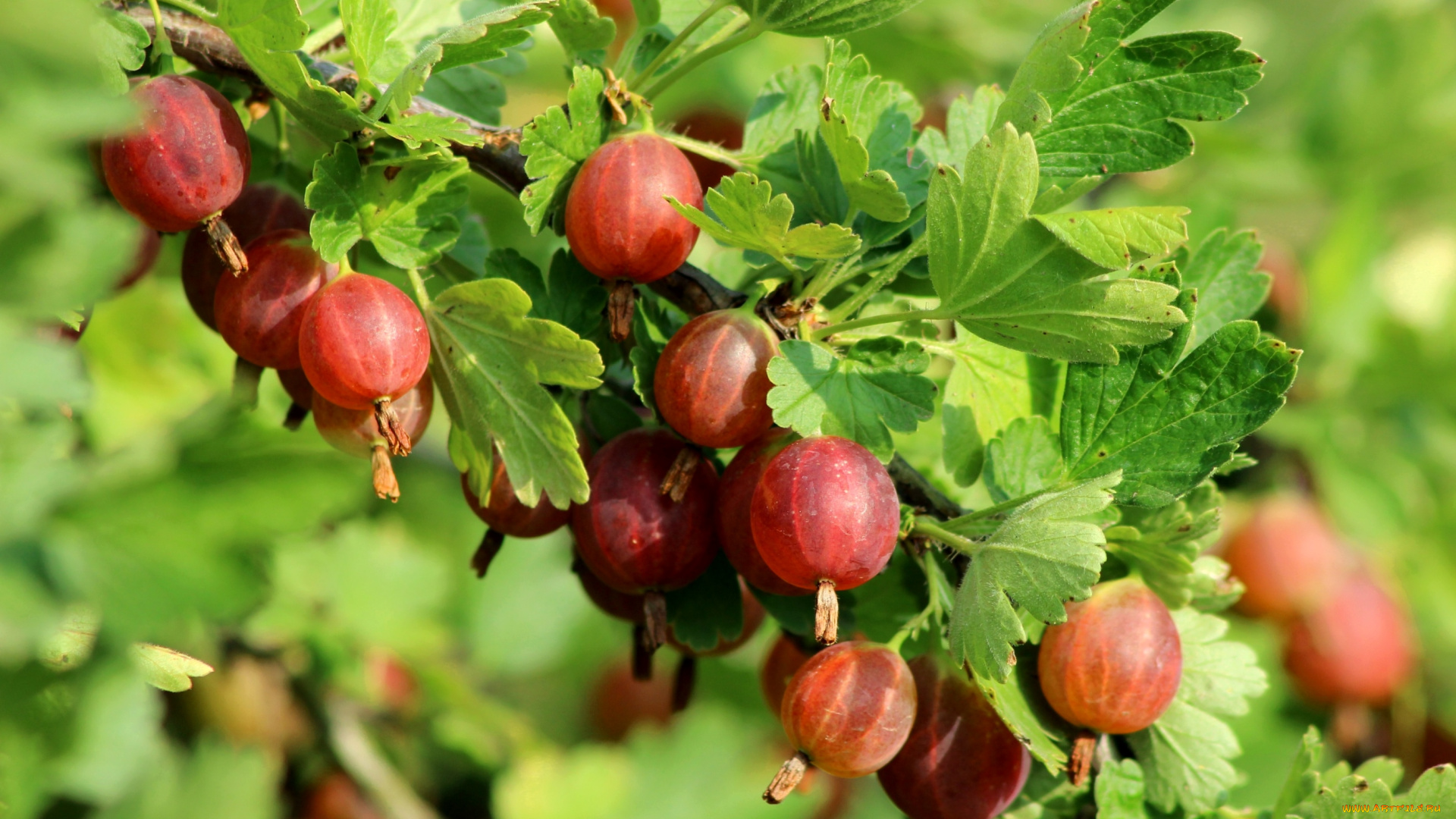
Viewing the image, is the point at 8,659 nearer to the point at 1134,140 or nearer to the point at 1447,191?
the point at 1134,140

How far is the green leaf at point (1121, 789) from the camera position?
837 millimetres

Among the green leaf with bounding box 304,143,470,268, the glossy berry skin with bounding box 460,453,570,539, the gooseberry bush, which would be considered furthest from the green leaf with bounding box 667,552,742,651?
the green leaf with bounding box 304,143,470,268

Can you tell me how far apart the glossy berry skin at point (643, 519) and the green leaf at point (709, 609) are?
58 mm

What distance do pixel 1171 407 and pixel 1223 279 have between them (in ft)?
0.58

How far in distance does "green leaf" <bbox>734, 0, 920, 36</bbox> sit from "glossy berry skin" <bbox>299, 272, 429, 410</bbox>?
0.33 meters

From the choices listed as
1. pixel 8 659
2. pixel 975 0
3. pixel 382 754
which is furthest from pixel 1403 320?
pixel 8 659

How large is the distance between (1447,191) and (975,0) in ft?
3.68

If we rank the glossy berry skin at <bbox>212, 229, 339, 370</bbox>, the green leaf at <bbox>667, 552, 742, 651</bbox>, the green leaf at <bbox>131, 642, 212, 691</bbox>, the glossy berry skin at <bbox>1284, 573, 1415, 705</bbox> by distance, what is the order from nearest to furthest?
the green leaf at <bbox>131, 642, 212, 691</bbox>
the glossy berry skin at <bbox>212, 229, 339, 370</bbox>
the green leaf at <bbox>667, 552, 742, 651</bbox>
the glossy berry skin at <bbox>1284, 573, 1415, 705</bbox>

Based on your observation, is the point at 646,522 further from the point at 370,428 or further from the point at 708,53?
the point at 708,53

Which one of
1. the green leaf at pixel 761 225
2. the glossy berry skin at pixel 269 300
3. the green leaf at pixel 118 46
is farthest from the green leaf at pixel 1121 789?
the green leaf at pixel 118 46

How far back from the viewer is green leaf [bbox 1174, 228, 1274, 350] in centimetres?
90

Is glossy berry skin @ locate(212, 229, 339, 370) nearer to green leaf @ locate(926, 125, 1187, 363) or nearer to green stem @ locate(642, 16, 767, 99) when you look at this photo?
green stem @ locate(642, 16, 767, 99)

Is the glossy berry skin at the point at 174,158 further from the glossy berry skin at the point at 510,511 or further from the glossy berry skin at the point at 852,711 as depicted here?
the glossy berry skin at the point at 852,711

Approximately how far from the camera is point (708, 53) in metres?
0.83
